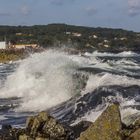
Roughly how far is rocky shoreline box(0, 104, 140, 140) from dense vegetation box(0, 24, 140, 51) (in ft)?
442

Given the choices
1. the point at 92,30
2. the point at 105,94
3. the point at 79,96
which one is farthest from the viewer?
the point at 92,30

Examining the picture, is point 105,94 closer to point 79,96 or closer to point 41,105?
point 79,96

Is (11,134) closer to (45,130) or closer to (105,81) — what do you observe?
(45,130)

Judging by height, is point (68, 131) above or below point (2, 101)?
above

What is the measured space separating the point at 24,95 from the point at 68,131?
1218cm

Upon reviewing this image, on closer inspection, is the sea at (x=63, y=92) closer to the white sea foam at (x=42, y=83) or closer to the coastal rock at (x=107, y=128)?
the white sea foam at (x=42, y=83)

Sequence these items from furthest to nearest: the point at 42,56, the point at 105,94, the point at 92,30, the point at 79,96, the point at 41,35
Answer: the point at 92,30
the point at 41,35
the point at 42,56
the point at 79,96
the point at 105,94

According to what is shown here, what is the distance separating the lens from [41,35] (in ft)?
575

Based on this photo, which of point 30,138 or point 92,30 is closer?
point 30,138

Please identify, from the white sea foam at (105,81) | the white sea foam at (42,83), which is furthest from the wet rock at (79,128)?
the white sea foam at (105,81)

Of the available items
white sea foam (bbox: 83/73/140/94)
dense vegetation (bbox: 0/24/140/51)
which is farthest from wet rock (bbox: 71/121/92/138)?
dense vegetation (bbox: 0/24/140/51)

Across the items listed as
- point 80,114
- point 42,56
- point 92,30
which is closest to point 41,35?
point 92,30

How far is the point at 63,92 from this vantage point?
22000 millimetres

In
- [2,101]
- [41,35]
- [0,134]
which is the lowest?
[41,35]
